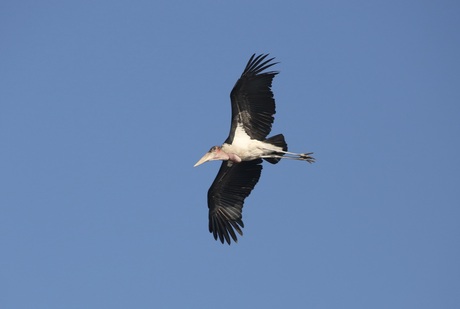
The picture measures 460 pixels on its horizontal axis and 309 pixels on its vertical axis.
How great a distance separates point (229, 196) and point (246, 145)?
2107 millimetres

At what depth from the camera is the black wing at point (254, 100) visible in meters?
23.3

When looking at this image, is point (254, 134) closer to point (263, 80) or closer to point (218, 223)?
point (263, 80)

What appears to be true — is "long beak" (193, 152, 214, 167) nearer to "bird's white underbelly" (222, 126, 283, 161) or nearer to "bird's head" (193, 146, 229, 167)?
"bird's head" (193, 146, 229, 167)

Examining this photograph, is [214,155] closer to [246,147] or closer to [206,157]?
[206,157]

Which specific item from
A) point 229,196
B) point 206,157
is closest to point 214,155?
point 206,157

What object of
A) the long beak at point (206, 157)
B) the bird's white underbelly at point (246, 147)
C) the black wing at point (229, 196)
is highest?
the bird's white underbelly at point (246, 147)

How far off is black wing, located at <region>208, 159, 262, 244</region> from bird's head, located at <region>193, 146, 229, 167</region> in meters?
0.64

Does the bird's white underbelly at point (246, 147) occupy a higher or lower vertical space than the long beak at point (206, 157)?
higher

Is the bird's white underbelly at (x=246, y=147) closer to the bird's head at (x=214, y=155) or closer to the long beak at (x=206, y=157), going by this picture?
the bird's head at (x=214, y=155)

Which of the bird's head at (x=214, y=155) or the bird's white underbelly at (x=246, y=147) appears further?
the bird's head at (x=214, y=155)

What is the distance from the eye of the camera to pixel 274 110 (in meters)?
23.6

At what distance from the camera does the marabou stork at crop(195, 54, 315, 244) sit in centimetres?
2334

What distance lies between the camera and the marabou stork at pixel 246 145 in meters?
23.3

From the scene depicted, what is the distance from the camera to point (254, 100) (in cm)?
2339
